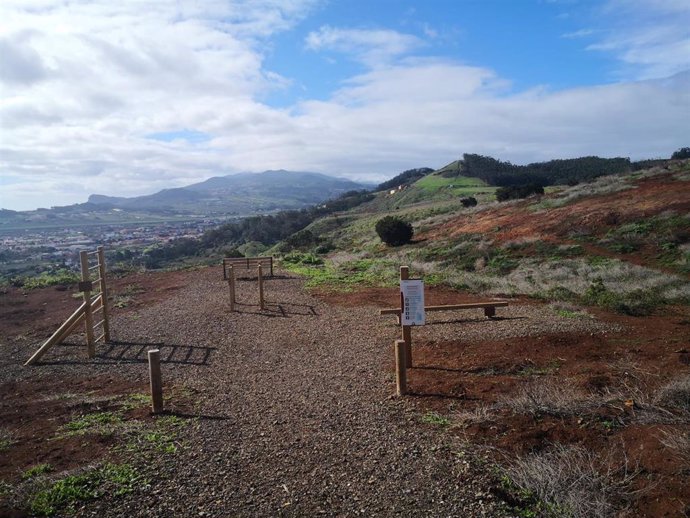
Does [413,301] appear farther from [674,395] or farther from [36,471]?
[36,471]

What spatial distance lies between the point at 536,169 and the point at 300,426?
89.4 meters

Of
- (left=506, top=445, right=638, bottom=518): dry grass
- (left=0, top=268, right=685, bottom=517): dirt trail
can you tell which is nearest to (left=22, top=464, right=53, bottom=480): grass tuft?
(left=0, top=268, right=685, bottom=517): dirt trail

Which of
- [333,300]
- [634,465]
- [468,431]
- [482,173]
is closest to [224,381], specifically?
[468,431]

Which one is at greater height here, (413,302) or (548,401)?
(413,302)

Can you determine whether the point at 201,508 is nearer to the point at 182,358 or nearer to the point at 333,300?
the point at 182,358

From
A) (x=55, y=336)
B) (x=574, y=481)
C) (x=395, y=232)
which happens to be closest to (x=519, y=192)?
(x=395, y=232)

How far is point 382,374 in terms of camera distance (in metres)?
7.92

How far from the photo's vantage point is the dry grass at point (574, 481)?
4.07 meters

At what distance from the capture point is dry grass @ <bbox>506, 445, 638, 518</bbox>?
13.3 feet

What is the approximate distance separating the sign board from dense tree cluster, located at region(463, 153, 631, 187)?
70059mm

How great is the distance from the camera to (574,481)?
4.33 metres

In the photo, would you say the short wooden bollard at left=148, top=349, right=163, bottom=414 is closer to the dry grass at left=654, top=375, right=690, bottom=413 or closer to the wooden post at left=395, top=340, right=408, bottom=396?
the wooden post at left=395, top=340, right=408, bottom=396

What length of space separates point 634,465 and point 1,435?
23.1 feet

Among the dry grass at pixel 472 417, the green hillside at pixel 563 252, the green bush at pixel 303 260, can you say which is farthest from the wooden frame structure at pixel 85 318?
the green bush at pixel 303 260
